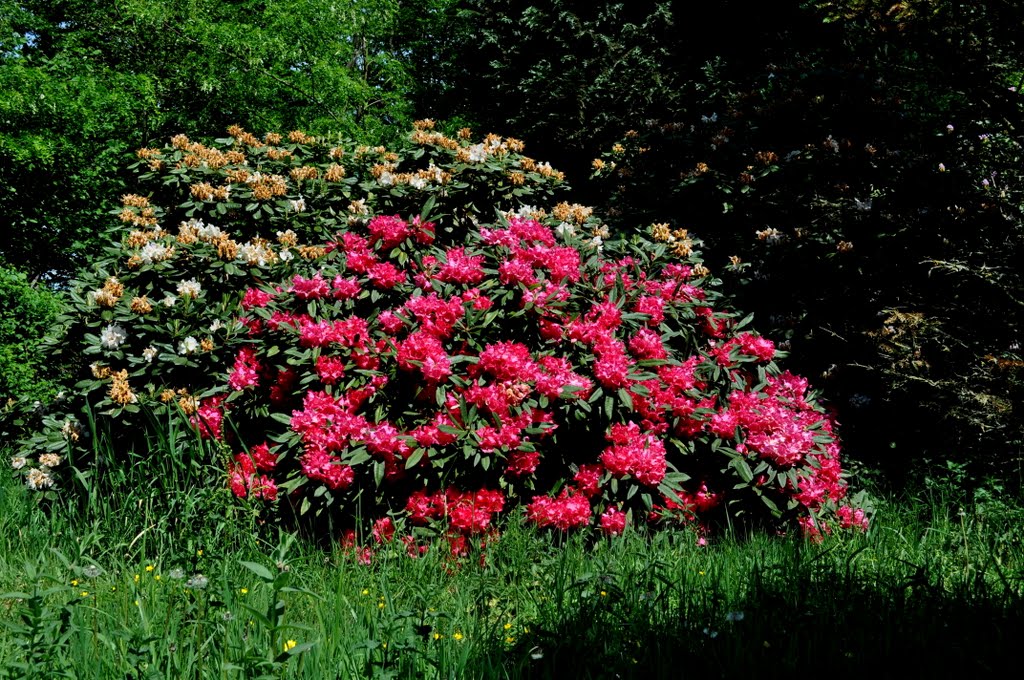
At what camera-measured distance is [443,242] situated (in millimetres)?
4242

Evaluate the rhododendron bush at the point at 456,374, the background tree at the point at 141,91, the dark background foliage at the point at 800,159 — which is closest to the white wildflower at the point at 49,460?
the rhododendron bush at the point at 456,374

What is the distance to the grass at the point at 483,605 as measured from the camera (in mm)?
1967

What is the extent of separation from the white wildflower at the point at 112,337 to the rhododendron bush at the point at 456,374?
0.03 feet

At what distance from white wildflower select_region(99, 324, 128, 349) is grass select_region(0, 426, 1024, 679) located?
70cm

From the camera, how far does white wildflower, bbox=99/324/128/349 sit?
12.0ft

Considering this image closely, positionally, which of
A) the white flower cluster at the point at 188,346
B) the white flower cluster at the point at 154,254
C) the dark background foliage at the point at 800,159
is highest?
the dark background foliage at the point at 800,159

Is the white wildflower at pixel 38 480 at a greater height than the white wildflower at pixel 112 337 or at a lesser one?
lesser

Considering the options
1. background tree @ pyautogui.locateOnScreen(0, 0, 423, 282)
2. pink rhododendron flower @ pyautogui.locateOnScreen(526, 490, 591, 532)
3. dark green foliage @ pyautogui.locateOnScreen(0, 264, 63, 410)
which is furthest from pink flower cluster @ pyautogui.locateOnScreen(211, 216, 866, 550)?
background tree @ pyautogui.locateOnScreen(0, 0, 423, 282)

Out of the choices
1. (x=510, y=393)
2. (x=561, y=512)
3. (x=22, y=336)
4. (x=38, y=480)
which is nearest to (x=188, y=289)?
(x=38, y=480)

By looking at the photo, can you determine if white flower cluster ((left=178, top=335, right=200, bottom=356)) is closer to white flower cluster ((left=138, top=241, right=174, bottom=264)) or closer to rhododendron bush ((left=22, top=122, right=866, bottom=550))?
rhododendron bush ((left=22, top=122, right=866, bottom=550))

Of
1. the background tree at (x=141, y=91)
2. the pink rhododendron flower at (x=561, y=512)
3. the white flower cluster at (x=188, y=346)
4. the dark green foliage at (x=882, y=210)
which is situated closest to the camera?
the pink rhododendron flower at (x=561, y=512)

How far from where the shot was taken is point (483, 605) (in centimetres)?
250

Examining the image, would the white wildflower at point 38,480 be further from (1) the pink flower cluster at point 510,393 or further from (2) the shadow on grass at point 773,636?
(2) the shadow on grass at point 773,636

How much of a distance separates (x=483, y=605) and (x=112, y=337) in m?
2.44
